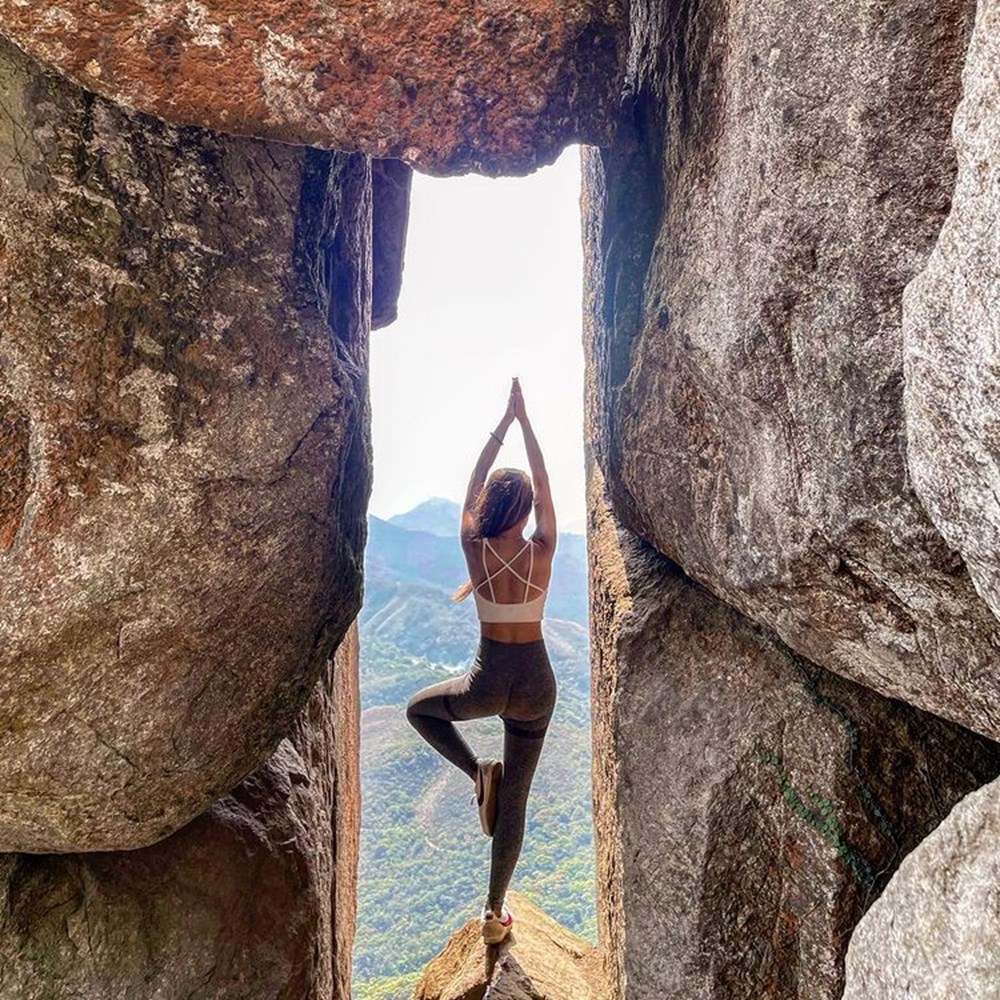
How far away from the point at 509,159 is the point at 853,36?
113cm

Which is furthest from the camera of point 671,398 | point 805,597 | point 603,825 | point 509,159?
point 603,825

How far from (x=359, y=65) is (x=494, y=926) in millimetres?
5070

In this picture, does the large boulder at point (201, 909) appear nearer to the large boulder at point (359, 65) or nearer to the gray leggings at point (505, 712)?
the gray leggings at point (505, 712)

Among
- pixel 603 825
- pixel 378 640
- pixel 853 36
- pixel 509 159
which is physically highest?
pixel 853 36

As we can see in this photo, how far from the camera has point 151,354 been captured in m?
2.59

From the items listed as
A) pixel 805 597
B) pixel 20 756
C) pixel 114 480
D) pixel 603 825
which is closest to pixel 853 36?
pixel 805 597

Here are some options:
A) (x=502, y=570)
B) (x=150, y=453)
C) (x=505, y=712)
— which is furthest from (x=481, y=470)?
(x=150, y=453)

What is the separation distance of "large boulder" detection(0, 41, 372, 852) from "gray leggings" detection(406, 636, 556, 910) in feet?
3.80

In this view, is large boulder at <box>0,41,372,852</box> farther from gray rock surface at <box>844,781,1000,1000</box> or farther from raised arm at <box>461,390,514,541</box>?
gray rock surface at <box>844,781,1000,1000</box>

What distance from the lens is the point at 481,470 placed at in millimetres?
4023

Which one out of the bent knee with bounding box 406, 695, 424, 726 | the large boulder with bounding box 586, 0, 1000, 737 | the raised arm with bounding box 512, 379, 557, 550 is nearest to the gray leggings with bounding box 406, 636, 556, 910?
the bent knee with bounding box 406, 695, 424, 726

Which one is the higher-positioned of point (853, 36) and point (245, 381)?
point (853, 36)

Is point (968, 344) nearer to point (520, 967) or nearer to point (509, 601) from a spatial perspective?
point (509, 601)

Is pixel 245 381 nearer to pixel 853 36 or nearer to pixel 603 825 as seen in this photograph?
pixel 853 36
